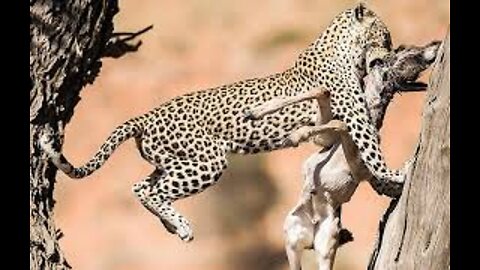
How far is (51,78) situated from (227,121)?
621 millimetres

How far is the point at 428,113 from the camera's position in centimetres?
358

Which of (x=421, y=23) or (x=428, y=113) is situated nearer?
(x=428, y=113)

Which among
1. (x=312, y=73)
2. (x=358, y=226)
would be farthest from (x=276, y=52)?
(x=312, y=73)

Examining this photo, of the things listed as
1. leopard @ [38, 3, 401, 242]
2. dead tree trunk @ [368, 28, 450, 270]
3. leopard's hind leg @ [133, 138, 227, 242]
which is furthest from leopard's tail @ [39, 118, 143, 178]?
dead tree trunk @ [368, 28, 450, 270]

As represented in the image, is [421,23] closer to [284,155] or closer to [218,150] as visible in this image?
[284,155]

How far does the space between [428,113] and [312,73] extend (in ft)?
3.39

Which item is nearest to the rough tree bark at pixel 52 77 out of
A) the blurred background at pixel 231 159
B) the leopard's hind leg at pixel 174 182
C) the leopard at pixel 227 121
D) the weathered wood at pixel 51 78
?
the weathered wood at pixel 51 78

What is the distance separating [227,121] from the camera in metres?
4.55

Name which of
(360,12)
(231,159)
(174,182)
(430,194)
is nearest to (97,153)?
(174,182)

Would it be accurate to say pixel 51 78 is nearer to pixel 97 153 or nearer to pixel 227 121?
pixel 97 153

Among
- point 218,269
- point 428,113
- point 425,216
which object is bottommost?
point 218,269

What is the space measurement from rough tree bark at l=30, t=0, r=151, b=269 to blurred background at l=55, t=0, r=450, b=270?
163cm
